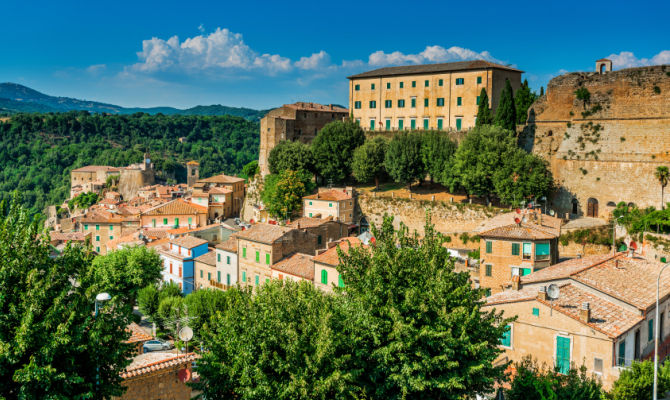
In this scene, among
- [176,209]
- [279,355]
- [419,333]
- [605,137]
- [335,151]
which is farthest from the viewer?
[176,209]

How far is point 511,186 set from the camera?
43.0 metres

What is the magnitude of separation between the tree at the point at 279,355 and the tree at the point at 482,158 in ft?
101

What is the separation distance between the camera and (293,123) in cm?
6575

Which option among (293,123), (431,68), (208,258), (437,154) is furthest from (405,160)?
(208,258)

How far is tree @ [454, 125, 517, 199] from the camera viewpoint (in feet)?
146

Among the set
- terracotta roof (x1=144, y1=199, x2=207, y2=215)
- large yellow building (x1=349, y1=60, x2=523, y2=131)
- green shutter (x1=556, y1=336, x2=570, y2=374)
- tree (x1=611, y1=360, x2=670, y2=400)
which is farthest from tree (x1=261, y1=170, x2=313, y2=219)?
tree (x1=611, y1=360, x2=670, y2=400)

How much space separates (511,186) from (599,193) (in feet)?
22.7

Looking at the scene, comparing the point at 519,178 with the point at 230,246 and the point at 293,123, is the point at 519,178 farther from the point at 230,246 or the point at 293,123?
the point at 293,123

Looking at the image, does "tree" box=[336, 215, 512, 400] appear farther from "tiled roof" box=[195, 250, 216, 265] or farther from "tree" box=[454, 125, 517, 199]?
"tree" box=[454, 125, 517, 199]

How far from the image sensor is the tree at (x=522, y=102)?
54938 millimetres

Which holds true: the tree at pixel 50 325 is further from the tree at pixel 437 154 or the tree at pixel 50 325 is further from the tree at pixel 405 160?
the tree at pixel 405 160

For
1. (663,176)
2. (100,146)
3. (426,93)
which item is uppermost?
(426,93)

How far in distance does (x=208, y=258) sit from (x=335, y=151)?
64.4ft

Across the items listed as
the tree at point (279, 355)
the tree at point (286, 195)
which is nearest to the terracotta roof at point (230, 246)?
the tree at point (286, 195)
